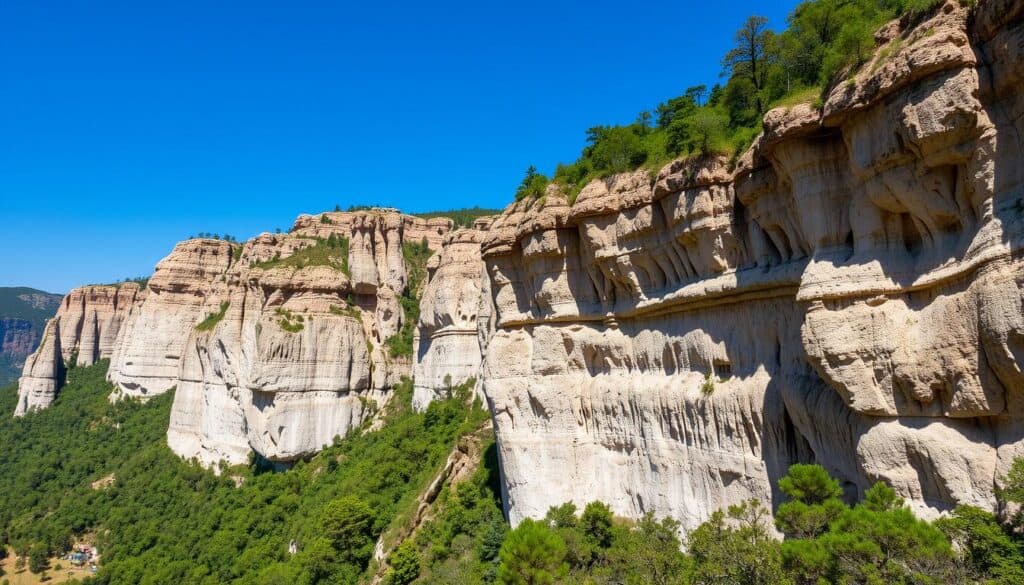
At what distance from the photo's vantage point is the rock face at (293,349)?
169 ft

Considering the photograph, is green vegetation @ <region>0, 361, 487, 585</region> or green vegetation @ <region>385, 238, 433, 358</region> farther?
green vegetation @ <region>385, 238, 433, 358</region>

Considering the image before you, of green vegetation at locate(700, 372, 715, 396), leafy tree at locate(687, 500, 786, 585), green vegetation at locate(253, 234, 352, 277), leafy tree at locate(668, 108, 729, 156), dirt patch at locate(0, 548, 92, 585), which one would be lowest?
dirt patch at locate(0, 548, 92, 585)

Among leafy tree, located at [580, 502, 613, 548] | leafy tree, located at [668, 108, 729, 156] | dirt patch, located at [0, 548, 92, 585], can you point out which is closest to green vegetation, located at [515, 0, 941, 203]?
leafy tree, located at [668, 108, 729, 156]

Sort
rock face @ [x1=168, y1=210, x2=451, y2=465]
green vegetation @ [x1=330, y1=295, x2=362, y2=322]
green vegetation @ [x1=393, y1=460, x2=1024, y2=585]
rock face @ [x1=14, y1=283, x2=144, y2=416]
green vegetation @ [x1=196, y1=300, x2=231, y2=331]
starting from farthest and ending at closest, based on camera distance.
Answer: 1. rock face @ [x1=14, y1=283, x2=144, y2=416]
2. green vegetation @ [x1=196, y1=300, x2=231, y2=331]
3. green vegetation @ [x1=330, y1=295, x2=362, y2=322]
4. rock face @ [x1=168, y1=210, x2=451, y2=465]
5. green vegetation @ [x1=393, y1=460, x2=1024, y2=585]

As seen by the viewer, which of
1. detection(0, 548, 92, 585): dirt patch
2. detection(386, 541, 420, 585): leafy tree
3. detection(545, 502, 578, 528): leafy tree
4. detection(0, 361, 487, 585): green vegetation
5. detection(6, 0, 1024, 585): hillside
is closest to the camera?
detection(6, 0, 1024, 585): hillside

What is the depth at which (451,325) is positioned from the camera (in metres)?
50.8

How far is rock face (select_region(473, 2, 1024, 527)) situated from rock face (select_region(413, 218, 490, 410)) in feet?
73.6

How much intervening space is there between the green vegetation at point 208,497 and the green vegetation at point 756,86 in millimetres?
23372

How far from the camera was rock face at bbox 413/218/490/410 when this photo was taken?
49.9 m

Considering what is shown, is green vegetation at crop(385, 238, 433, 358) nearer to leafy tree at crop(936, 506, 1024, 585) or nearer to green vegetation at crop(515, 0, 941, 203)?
green vegetation at crop(515, 0, 941, 203)

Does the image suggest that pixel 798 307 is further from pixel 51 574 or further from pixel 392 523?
pixel 51 574

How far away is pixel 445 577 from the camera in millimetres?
24047

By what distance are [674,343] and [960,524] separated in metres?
11.7

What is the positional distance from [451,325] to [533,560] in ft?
110
